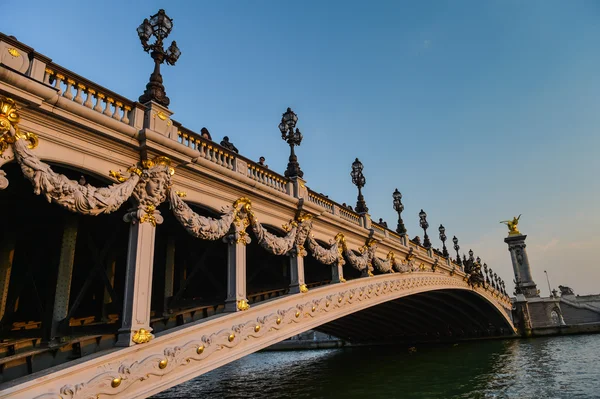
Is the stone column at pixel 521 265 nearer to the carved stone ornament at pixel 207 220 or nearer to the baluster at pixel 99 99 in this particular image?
the carved stone ornament at pixel 207 220

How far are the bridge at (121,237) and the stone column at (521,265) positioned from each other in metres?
54.8

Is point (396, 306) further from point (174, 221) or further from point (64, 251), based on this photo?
point (64, 251)

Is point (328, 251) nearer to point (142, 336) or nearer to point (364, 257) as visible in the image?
point (364, 257)

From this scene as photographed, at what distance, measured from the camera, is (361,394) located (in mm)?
16719

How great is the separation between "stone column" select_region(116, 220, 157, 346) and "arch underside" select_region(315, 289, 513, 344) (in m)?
24.7

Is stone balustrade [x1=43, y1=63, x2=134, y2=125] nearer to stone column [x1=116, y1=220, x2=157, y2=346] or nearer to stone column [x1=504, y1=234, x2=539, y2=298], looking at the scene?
stone column [x1=116, y1=220, x2=157, y2=346]

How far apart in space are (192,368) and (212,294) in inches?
312

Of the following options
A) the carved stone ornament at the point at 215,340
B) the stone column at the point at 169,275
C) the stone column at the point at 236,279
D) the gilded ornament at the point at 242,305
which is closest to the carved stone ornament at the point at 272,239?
the stone column at the point at 236,279

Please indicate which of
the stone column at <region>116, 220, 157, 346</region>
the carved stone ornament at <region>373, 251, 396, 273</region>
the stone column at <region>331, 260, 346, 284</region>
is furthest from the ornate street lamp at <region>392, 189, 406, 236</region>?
the stone column at <region>116, 220, 157, 346</region>

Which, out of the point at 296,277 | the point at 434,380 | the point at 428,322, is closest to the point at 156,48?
the point at 296,277

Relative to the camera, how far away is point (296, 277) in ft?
44.3

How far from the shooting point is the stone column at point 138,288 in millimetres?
7777

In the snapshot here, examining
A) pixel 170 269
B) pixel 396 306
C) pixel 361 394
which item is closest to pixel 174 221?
pixel 170 269

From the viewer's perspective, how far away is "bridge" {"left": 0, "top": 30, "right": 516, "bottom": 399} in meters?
6.88
